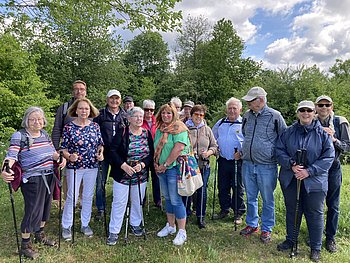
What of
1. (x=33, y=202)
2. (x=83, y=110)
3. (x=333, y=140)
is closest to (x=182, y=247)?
(x=33, y=202)

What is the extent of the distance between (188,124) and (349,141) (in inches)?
92.4

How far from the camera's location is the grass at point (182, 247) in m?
3.97

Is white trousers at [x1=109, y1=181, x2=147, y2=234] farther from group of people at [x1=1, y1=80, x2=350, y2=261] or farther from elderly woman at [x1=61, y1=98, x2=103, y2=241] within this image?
elderly woman at [x1=61, y1=98, x2=103, y2=241]

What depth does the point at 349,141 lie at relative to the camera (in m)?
4.06

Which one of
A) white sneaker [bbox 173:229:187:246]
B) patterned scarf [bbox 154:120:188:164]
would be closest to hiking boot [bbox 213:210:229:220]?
white sneaker [bbox 173:229:187:246]

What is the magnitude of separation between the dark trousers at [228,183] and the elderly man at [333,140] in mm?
1430

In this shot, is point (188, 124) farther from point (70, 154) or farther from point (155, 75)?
point (155, 75)

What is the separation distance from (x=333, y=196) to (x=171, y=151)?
2.31m

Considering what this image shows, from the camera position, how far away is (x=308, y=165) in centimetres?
385

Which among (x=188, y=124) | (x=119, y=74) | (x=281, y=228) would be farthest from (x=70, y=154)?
(x=119, y=74)

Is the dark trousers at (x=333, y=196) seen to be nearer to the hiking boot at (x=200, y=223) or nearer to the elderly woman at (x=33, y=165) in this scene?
the hiking boot at (x=200, y=223)

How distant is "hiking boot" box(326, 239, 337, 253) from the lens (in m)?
4.22

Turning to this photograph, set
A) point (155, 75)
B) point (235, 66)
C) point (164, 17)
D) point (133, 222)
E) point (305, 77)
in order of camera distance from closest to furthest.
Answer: point (133, 222) < point (164, 17) < point (305, 77) < point (235, 66) < point (155, 75)

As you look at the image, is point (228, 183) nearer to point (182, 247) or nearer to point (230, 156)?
point (230, 156)
